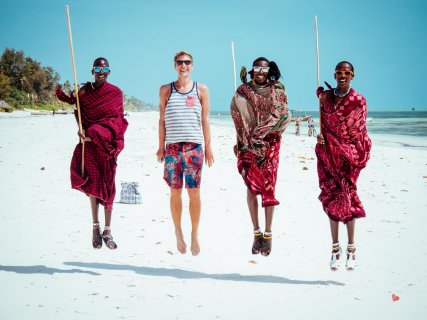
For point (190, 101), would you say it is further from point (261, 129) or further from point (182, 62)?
point (261, 129)

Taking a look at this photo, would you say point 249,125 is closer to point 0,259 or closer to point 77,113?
point 77,113

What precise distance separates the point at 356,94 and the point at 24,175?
8388mm

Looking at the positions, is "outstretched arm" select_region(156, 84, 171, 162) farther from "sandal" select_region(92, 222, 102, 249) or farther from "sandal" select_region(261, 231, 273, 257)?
"sandal" select_region(261, 231, 273, 257)

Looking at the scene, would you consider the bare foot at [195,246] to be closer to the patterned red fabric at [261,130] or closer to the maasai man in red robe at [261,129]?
the maasai man in red robe at [261,129]

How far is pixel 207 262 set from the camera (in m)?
6.02

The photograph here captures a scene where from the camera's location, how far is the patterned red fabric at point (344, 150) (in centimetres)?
557

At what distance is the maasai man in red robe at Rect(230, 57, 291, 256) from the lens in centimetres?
602

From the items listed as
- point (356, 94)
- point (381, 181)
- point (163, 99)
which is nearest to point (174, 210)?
point (163, 99)

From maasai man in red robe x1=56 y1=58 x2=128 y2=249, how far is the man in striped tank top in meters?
0.70

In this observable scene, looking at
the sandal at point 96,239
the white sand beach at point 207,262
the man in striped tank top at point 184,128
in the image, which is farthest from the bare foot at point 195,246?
the sandal at point 96,239

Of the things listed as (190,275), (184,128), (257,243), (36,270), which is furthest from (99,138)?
(257,243)

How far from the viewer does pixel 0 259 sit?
5.87 m

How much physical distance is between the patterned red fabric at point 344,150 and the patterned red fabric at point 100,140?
8.41ft

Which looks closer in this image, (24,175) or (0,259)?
(0,259)
